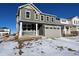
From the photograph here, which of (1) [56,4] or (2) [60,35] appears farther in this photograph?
(2) [60,35]

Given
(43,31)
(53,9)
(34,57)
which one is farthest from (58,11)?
(34,57)

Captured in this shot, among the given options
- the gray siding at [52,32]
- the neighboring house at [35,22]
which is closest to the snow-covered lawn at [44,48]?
the gray siding at [52,32]

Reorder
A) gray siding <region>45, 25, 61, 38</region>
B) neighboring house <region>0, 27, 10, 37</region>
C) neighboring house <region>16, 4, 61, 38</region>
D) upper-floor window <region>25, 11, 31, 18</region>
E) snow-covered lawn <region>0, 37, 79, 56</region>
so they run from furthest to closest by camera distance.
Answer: gray siding <region>45, 25, 61, 38</region> → upper-floor window <region>25, 11, 31, 18</region> → neighboring house <region>16, 4, 61, 38</region> → neighboring house <region>0, 27, 10, 37</region> → snow-covered lawn <region>0, 37, 79, 56</region>

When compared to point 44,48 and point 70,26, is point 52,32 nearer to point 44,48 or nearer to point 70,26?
point 70,26

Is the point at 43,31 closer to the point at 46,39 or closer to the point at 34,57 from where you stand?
the point at 46,39

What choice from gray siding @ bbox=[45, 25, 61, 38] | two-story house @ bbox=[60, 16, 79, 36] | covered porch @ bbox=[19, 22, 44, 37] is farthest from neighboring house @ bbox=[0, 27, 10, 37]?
two-story house @ bbox=[60, 16, 79, 36]

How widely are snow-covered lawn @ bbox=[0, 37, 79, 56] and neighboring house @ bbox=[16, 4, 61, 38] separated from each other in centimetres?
114

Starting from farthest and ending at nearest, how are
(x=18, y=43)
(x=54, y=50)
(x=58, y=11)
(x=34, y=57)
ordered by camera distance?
(x=58, y=11) → (x=18, y=43) → (x=54, y=50) → (x=34, y=57)

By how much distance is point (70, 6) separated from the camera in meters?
14.0

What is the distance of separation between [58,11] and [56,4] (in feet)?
2.83

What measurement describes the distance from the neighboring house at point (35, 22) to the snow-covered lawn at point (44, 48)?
1.14 metres

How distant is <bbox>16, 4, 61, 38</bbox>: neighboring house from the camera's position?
572 inches

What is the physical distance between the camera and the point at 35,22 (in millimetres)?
15281

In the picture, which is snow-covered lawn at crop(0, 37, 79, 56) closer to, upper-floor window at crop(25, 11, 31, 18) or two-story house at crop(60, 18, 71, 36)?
two-story house at crop(60, 18, 71, 36)
